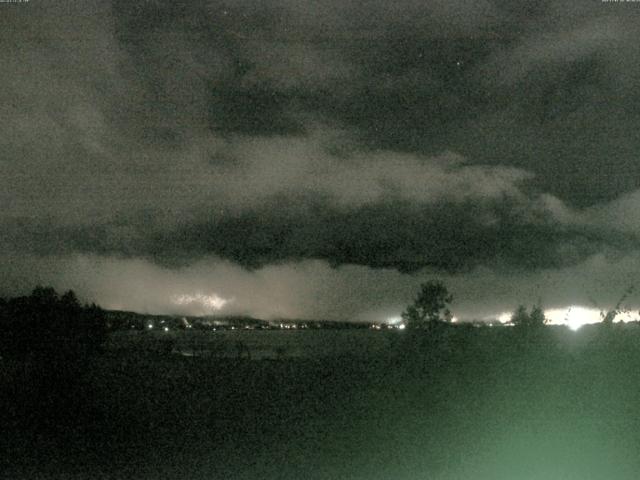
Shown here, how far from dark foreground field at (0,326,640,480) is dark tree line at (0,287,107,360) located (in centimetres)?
53

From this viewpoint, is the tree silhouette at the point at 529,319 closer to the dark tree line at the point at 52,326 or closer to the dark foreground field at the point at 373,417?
the dark foreground field at the point at 373,417

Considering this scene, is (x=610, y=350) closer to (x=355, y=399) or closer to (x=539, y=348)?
(x=539, y=348)

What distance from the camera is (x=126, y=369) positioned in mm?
26078

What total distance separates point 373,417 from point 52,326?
7764 mm

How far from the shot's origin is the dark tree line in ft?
59.8

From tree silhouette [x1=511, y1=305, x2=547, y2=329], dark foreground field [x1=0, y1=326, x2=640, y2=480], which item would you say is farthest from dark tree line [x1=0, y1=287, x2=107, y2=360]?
tree silhouette [x1=511, y1=305, x2=547, y2=329]

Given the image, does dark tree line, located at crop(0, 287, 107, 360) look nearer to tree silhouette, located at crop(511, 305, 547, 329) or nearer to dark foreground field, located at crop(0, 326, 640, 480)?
dark foreground field, located at crop(0, 326, 640, 480)

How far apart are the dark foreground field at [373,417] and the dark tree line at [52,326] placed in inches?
21.1

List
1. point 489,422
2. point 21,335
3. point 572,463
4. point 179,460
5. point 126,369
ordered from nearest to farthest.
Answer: point 572,463, point 179,460, point 489,422, point 21,335, point 126,369

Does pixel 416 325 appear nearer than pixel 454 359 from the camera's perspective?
No

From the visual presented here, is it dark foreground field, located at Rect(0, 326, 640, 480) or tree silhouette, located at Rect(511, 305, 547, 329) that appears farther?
tree silhouette, located at Rect(511, 305, 547, 329)

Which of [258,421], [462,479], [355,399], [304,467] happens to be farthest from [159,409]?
[462,479]

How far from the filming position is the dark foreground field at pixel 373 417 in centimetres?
1330

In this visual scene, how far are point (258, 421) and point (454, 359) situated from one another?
5.33 meters
